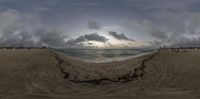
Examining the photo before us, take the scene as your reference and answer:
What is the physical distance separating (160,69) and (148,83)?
3.37 meters

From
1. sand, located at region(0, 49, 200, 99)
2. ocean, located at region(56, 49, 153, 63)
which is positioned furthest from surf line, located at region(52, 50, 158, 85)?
ocean, located at region(56, 49, 153, 63)

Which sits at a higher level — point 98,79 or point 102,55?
point 102,55

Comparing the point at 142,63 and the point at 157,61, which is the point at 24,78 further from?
the point at 157,61

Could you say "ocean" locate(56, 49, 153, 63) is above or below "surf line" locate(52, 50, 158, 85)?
above

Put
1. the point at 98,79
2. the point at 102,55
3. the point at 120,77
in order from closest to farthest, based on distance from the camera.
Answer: the point at 98,79 → the point at 120,77 → the point at 102,55

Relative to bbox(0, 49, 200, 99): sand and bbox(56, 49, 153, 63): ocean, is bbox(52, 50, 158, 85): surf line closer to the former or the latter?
bbox(0, 49, 200, 99): sand

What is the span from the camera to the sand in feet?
42.0

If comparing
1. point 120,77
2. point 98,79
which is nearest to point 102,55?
point 120,77

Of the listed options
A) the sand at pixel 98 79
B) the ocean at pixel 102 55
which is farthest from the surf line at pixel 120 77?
the ocean at pixel 102 55

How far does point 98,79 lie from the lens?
15852 millimetres

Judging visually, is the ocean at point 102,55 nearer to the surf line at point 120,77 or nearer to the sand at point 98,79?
the sand at point 98,79

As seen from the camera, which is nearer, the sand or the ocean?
the sand

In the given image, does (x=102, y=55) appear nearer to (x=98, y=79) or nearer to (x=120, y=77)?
(x=120, y=77)

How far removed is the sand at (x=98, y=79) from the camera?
12.8 meters
